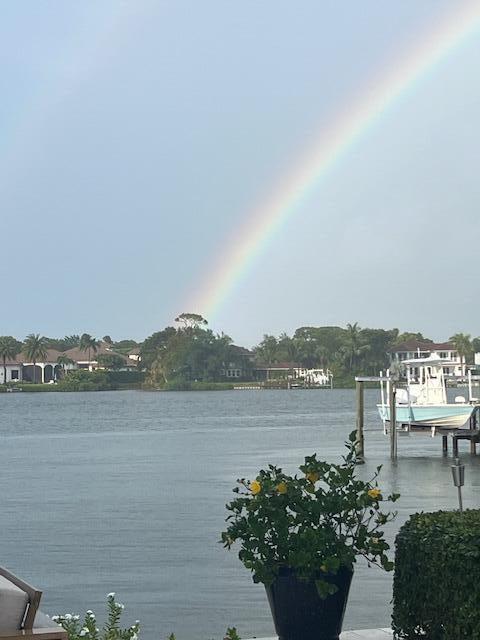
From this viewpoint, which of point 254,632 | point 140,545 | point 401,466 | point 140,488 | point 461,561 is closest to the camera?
point 461,561

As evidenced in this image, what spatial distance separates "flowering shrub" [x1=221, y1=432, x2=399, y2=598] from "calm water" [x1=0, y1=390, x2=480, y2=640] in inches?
199

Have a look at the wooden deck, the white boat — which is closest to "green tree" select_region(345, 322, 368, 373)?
the white boat

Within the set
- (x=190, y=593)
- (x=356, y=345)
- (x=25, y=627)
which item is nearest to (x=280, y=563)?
(x=25, y=627)

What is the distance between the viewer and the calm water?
1537 cm

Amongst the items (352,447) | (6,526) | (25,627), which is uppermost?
(352,447)

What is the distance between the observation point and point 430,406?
4909 cm

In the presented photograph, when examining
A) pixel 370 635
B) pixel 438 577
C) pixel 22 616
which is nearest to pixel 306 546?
pixel 438 577

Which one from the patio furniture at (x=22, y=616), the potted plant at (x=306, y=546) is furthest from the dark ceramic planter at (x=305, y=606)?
the patio furniture at (x=22, y=616)

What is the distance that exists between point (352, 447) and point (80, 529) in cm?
1905

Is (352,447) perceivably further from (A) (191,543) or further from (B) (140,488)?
(B) (140,488)

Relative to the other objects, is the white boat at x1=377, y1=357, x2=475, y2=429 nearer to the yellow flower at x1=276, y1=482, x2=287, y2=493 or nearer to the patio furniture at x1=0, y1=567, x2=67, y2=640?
the yellow flower at x1=276, y1=482, x2=287, y2=493

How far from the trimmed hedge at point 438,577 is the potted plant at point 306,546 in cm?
40

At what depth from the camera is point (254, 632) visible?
12875 millimetres

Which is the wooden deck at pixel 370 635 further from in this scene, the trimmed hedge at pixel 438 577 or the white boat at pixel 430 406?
the white boat at pixel 430 406
